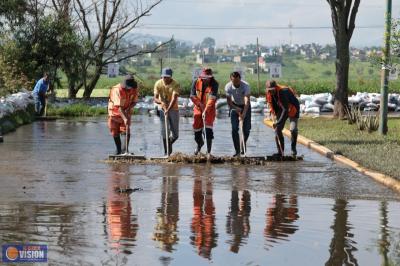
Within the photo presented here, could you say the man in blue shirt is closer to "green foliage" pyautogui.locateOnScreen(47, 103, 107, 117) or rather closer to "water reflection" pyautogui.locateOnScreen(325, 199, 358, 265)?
"green foliage" pyautogui.locateOnScreen(47, 103, 107, 117)

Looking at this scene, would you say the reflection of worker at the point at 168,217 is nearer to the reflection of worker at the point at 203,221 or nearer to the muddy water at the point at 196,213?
the muddy water at the point at 196,213

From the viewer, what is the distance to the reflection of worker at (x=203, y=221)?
8.70 m

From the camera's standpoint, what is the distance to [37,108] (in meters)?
30.9

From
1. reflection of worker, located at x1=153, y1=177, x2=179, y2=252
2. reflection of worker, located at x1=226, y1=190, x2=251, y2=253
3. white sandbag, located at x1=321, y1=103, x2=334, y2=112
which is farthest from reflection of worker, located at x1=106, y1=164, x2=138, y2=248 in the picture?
white sandbag, located at x1=321, y1=103, x2=334, y2=112

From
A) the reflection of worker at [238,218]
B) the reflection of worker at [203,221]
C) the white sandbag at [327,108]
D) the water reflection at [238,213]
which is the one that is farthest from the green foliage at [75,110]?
the reflection of worker at [238,218]

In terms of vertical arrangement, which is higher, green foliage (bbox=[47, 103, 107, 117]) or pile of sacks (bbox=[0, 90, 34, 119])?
pile of sacks (bbox=[0, 90, 34, 119])

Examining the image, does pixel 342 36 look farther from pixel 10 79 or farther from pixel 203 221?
pixel 203 221

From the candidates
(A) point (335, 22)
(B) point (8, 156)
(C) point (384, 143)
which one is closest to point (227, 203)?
(B) point (8, 156)

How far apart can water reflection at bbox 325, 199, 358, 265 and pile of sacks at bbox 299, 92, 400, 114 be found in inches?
985

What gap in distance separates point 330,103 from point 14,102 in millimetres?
14913

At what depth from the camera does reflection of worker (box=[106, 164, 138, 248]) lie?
9094mm

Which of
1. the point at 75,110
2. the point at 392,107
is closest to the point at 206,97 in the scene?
the point at 75,110

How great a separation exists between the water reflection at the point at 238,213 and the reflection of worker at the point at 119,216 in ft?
3.29

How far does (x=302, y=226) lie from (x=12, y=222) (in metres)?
3.06
